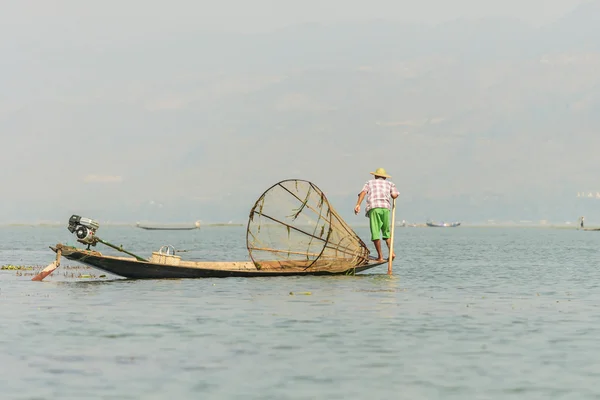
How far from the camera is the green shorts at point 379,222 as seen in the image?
102ft

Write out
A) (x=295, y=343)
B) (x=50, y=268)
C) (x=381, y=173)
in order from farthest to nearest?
1. (x=381, y=173)
2. (x=50, y=268)
3. (x=295, y=343)

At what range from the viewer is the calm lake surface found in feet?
39.2

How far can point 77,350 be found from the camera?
1473 centimetres

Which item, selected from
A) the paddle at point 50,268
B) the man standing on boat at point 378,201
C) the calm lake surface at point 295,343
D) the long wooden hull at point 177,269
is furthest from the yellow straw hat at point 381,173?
the paddle at point 50,268

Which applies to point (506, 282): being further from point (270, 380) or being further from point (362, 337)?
point (270, 380)

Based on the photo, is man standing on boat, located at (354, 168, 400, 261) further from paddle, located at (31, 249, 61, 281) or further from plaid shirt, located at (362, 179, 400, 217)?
paddle, located at (31, 249, 61, 281)

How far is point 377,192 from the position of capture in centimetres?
3108

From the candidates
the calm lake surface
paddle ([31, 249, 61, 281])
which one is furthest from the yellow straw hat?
paddle ([31, 249, 61, 281])

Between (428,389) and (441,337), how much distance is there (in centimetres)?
455

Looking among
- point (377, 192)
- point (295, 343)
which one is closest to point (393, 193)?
point (377, 192)

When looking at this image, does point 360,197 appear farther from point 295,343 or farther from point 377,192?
point 295,343

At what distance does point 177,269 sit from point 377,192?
7105 mm

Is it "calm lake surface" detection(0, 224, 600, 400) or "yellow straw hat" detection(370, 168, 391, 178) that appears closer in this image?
"calm lake surface" detection(0, 224, 600, 400)

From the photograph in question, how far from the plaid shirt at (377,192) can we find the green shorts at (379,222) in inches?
6.6
